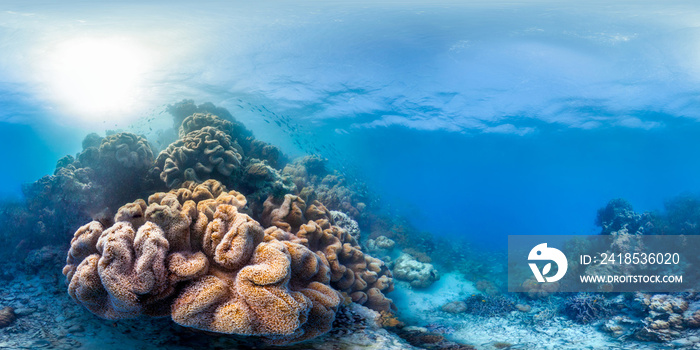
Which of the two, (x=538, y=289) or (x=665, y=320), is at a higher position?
(x=538, y=289)

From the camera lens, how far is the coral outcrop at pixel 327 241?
216 inches

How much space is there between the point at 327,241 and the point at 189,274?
3092mm

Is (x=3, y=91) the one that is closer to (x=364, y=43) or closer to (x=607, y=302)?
(x=364, y=43)

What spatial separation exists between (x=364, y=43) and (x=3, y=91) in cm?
2408

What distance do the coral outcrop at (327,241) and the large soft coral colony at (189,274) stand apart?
120 cm

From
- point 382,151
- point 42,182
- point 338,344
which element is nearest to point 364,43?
point 42,182

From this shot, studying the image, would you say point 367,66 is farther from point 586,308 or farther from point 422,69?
point 586,308

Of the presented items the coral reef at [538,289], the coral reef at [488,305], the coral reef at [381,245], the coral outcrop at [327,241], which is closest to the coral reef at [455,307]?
the coral reef at [488,305]

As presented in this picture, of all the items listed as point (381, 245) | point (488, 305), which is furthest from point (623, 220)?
point (381, 245)

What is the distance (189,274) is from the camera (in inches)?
122

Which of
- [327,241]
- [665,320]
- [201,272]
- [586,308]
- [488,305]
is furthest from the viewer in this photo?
[488,305]

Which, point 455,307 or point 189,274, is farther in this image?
point 455,307

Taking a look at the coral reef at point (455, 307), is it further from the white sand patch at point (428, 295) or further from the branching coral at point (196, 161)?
the branching coral at point (196, 161)

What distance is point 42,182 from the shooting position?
24.0 feet
